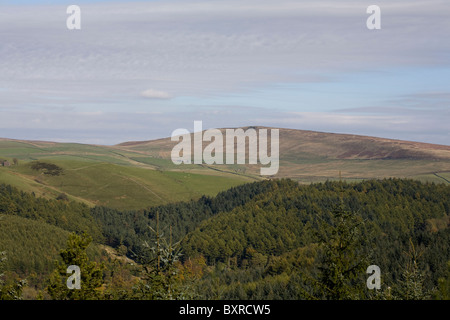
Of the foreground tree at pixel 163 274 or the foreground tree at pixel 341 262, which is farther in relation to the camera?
the foreground tree at pixel 341 262

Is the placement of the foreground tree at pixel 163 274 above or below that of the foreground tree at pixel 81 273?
above

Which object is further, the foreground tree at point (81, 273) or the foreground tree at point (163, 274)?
the foreground tree at point (81, 273)

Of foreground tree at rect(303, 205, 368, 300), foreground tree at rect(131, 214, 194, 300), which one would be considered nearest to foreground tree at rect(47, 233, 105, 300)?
foreground tree at rect(131, 214, 194, 300)

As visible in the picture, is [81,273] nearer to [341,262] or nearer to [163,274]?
[163,274]

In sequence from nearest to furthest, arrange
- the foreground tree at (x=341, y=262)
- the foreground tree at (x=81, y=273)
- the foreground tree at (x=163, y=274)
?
the foreground tree at (x=163, y=274) < the foreground tree at (x=341, y=262) < the foreground tree at (x=81, y=273)

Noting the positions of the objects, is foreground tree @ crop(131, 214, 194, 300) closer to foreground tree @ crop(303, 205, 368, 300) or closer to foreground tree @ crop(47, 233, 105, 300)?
foreground tree @ crop(303, 205, 368, 300)

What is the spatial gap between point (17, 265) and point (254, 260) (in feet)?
283

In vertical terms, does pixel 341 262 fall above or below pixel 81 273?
above

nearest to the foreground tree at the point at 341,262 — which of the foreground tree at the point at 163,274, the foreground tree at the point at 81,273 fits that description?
the foreground tree at the point at 163,274

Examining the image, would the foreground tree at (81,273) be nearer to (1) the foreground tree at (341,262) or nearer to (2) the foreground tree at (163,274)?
(2) the foreground tree at (163,274)

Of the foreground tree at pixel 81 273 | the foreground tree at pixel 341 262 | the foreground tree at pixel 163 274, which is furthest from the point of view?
the foreground tree at pixel 81 273

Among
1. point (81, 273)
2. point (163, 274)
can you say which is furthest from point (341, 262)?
point (81, 273)
